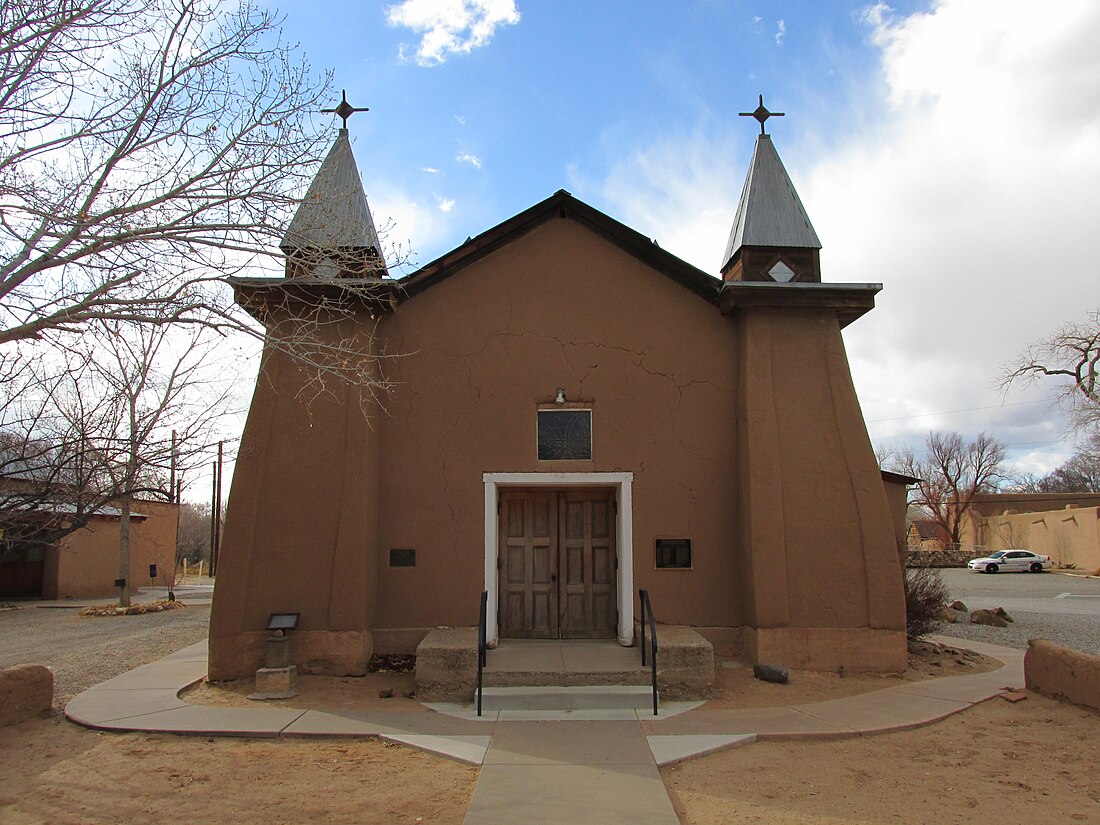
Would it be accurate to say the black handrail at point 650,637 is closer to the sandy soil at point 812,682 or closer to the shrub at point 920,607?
the sandy soil at point 812,682

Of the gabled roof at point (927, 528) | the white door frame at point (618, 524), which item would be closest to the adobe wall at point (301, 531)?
the white door frame at point (618, 524)

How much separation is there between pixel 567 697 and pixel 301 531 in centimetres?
392

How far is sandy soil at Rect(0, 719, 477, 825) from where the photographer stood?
5457mm

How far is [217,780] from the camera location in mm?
6152

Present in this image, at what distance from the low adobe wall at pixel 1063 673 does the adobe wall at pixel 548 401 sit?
3.32 metres

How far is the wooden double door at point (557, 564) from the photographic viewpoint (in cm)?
1048

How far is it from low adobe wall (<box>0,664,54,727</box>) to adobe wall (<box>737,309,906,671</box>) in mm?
7906

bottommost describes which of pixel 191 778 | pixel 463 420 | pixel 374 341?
pixel 191 778

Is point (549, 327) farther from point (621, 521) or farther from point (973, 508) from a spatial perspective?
point (973, 508)

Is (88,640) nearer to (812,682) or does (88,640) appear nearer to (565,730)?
(565,730)

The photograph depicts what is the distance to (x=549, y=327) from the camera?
35.1 ft

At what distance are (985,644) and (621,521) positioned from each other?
7.59 metres

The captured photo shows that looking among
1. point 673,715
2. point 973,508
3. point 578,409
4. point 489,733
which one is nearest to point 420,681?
point 489,733

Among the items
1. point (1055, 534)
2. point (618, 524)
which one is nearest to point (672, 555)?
point (618, 524)
